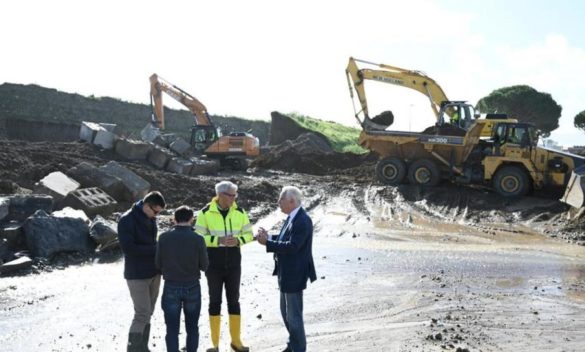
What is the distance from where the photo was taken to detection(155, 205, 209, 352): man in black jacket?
18.8 ft

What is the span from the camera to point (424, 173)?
21.5 meters

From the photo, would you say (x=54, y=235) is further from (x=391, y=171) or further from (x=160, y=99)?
(x=160, y=99)

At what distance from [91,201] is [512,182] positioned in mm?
12454

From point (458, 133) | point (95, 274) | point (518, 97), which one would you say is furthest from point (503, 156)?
point (518, 97)

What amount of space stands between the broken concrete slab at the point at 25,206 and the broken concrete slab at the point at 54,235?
61 centimetres

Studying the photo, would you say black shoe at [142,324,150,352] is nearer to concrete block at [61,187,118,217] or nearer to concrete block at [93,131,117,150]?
concrete block at [61,187,118,217]

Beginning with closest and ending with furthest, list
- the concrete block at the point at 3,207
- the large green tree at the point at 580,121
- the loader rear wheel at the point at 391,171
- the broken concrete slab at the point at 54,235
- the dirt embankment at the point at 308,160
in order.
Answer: the broken concrete slab at the point at 54,235 < the concrete block at the point at 3,207 < the loader rear wheel at the point at 391,171 < the dirt embankment at the point at 308,160 < the large green tree at the point at 580,121

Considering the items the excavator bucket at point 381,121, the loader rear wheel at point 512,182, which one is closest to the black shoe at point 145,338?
the loader rear wheel at point 512,182

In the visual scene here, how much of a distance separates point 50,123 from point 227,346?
34.3 metres

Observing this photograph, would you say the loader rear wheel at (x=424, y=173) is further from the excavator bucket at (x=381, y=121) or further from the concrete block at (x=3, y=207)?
the concrete block at (x=3, y=207)

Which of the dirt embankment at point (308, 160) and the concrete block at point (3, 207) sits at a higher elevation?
the dirt embankment at point (308, 160)

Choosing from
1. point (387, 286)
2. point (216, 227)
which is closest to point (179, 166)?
point (387, 286)

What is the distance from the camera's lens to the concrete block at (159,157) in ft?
80.0

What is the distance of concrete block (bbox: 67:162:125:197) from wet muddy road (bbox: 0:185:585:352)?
14.4 ft
